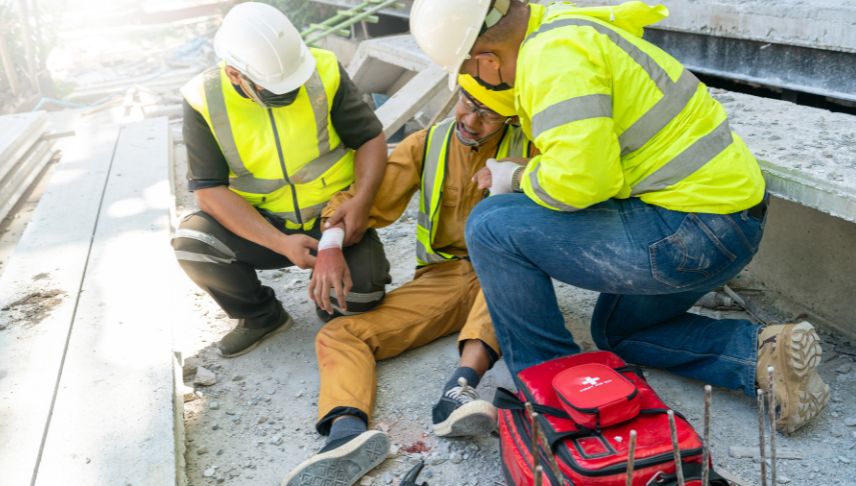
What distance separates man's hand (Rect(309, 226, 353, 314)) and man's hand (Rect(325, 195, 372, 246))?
67 mm

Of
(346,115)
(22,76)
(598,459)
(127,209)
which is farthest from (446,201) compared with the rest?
(22,76)

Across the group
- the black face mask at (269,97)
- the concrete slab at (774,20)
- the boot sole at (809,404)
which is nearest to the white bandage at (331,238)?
the black face mask at (269,97)

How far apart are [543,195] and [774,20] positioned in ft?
6.22

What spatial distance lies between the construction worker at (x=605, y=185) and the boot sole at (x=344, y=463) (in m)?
0.54

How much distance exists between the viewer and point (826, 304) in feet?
10.5

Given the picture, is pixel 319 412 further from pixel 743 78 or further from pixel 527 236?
pixel 743 78

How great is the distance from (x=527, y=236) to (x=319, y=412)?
3.36ft

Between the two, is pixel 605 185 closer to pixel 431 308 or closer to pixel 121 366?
pixel 431 308

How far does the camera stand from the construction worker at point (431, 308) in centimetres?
264

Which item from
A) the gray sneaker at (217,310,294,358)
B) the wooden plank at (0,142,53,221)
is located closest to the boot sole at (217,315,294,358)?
the gray sneaker at (217,310,294,358)

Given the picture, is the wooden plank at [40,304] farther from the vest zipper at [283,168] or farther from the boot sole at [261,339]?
the vest zipper at [283,168]

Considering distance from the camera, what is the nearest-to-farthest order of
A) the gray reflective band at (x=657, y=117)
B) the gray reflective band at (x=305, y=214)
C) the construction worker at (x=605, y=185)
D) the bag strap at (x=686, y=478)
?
the bag strap at (x=686, y=478)
the construction worker at (x=605, y=185)
the gray reflective band at (x=657, y=117)
the gray reflective band at (x=305, y=214)

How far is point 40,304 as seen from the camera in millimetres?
3402

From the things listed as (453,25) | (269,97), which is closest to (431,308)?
(269,97)
